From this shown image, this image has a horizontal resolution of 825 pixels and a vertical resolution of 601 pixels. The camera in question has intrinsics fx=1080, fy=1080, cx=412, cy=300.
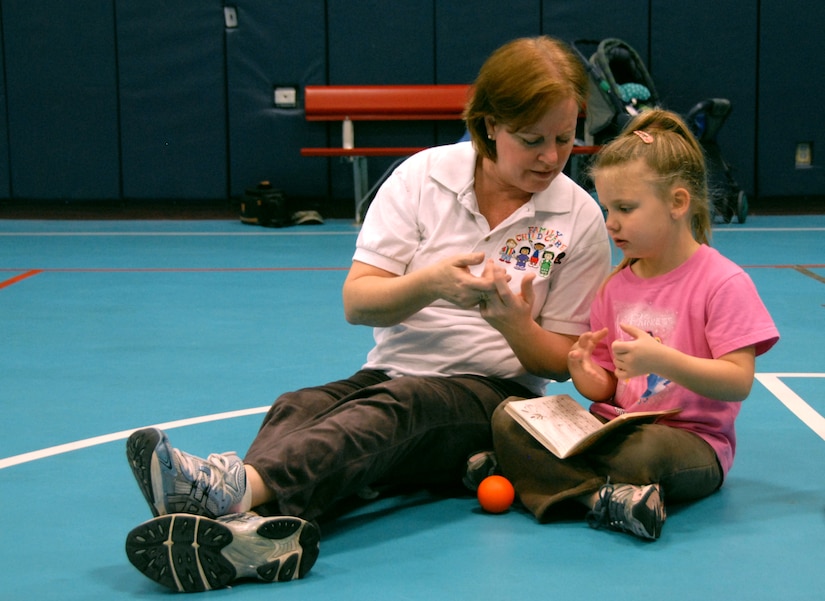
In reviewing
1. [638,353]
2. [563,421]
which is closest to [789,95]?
[563,421]

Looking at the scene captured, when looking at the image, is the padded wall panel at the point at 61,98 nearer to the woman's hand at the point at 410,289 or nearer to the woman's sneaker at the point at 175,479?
the woman's hand at the point at 410,289

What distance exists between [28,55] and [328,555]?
7.37 m

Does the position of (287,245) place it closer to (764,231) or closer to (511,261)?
(764,231)

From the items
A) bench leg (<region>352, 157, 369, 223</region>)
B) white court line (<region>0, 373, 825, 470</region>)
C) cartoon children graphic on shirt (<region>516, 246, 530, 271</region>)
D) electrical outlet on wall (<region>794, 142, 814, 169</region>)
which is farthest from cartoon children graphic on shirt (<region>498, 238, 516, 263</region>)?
electrical outlet on wall (<region>794, 142, 814, 169</region>)

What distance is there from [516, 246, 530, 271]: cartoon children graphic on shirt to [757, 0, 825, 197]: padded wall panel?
6474 mm

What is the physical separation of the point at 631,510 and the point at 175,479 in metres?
0.83

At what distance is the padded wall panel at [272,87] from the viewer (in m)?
8.23

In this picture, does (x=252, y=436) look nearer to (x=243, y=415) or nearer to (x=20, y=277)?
(x=243, y=415)

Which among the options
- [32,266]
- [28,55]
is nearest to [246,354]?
[32,266]

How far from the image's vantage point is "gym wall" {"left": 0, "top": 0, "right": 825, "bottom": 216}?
8.19 meters

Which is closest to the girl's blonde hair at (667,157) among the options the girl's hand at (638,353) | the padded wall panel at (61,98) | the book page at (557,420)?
the girl's hand at (638,353)

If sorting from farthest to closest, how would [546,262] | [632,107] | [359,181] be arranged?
[359,181], [632,107], [546,262]

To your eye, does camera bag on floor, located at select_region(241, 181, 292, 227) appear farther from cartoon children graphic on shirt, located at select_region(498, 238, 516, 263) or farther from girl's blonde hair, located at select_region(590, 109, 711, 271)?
girl's blonde hair, located at select_region(590, 109, 711, 271)

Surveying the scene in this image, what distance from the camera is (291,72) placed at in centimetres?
829
